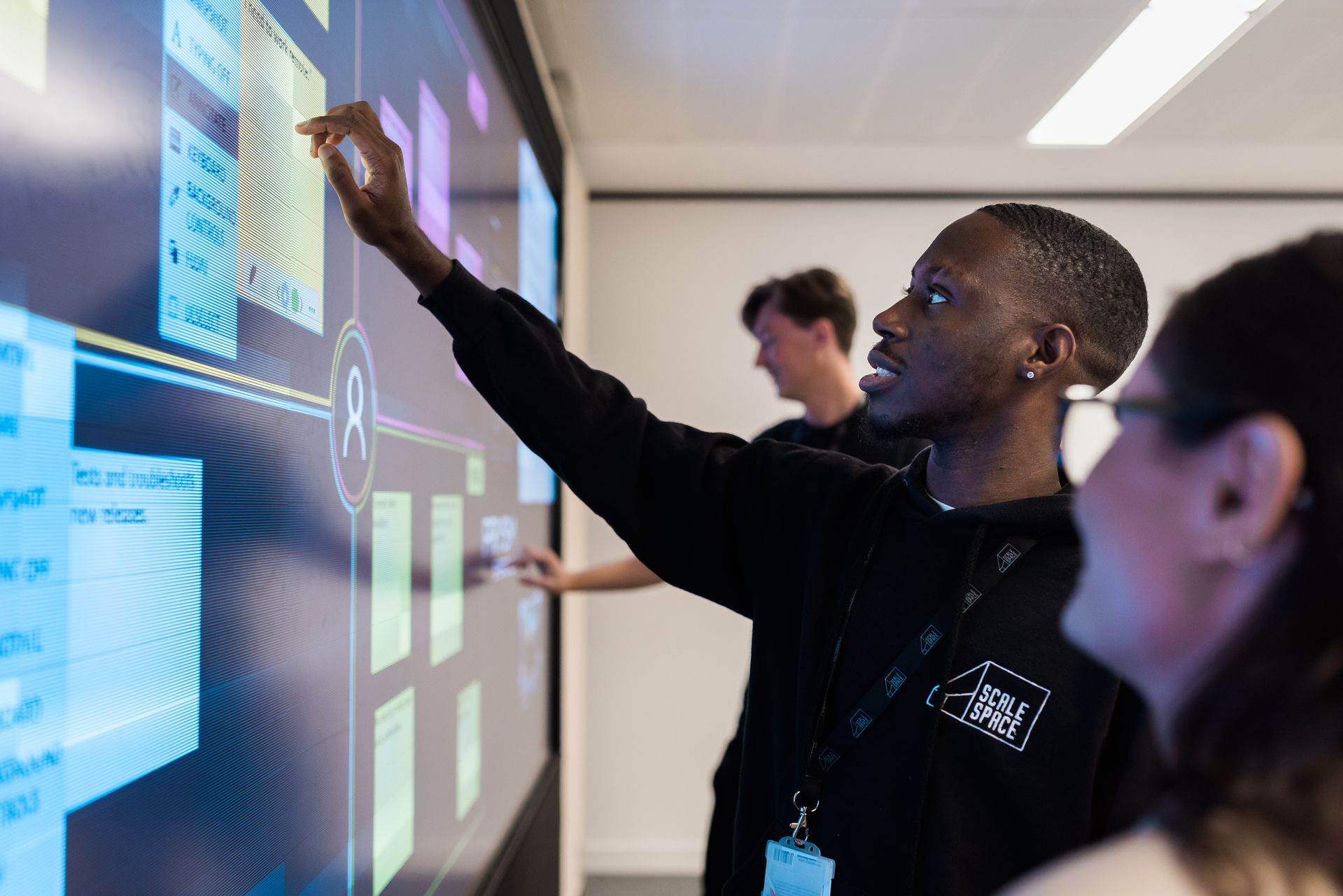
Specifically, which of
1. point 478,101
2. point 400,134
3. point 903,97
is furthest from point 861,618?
point 903,97

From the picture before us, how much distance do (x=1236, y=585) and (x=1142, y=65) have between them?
2.76 meters

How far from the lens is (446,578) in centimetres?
155

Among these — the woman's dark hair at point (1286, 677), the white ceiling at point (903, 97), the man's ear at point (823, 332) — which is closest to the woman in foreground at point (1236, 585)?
the woman's dark hair at point (1286, 677)

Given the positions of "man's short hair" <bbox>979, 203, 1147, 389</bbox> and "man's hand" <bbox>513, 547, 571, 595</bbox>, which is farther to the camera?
"man's hand" <bbox>513, 547, 571, 595</bbox>

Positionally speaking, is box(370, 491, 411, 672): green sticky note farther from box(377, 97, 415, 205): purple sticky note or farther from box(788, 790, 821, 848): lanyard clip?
box(788, 790, 821, 848): lanyard clip

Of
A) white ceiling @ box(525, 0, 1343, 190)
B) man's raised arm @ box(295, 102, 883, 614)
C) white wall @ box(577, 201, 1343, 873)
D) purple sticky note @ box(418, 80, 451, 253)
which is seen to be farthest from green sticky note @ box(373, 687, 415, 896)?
white wall @ box(577, 201, 1343, 873)

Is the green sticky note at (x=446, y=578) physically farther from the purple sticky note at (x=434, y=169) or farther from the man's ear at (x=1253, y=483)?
the man's ear at (x=1253, y=483)

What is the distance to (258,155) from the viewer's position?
2.86ft

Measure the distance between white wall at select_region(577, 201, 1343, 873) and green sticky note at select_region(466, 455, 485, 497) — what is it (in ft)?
6.76

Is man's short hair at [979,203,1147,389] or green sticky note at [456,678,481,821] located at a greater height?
Result: man's short hair at [979,203,1147,389]

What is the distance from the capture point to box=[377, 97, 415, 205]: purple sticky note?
125cm

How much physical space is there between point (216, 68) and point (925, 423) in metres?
0.84

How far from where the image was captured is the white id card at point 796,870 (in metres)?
1.02

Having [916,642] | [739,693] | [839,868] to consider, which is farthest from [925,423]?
[739,693]
